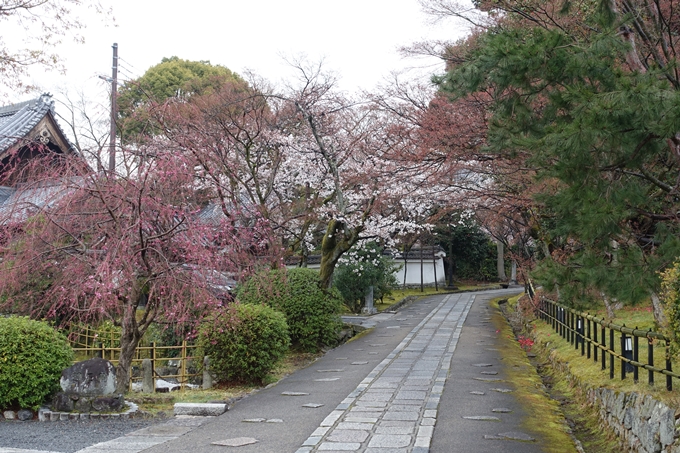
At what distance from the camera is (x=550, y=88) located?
8891mm

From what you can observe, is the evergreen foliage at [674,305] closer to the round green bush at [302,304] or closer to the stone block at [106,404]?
the stone block at [106,404]

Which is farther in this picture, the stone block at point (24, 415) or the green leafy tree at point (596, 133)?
the stone block at point (24, 415)

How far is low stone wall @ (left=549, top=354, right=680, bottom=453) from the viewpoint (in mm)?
5551

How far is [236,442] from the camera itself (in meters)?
7.32

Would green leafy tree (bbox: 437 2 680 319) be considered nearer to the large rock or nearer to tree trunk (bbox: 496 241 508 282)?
the large rock

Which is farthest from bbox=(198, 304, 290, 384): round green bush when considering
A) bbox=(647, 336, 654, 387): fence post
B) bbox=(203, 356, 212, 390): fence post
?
bbox=(647, 336, 654, 387): fence post

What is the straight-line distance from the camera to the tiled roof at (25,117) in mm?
21356

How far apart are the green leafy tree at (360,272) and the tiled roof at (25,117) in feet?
41.5

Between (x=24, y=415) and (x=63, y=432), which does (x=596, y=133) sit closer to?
(x=63, y=432)

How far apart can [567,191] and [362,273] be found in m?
20.1

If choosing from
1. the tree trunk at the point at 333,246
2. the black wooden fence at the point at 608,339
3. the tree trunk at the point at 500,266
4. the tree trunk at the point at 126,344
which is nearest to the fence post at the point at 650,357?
the black wooden fence at the point at 608,339

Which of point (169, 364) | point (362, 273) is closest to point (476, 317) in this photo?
point (362, 273)

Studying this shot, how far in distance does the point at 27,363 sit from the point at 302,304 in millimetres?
7536

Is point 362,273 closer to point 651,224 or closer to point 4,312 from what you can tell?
point 4,312
